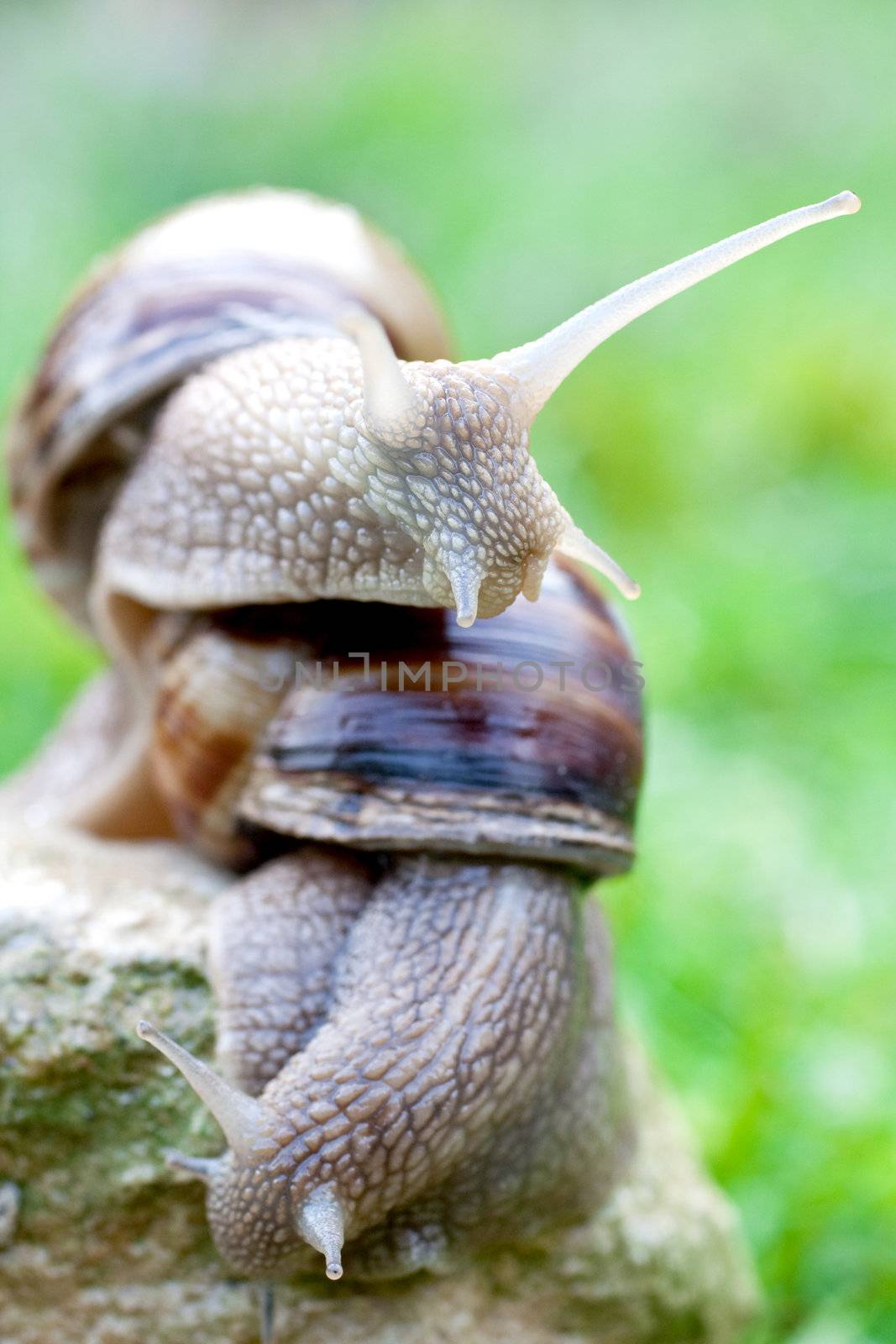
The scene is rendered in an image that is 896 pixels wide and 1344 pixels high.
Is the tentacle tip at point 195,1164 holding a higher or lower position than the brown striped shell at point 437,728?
lower

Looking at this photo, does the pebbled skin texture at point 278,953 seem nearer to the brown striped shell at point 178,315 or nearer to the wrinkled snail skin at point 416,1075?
the wrinkled snail skin at point 416,1075

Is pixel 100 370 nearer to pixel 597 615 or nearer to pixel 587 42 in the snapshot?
pixel 597 615

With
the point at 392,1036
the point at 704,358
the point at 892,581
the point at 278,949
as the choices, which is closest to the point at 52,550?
the point at 278,949

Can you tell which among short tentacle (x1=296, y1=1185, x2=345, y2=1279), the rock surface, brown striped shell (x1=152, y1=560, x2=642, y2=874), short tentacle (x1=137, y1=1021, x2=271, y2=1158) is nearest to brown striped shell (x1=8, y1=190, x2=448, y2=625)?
brown striped shell (x1=152, y1=560, x2=642, y2=874)

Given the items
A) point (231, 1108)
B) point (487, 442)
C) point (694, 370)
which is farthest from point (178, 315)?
point (694, 370)

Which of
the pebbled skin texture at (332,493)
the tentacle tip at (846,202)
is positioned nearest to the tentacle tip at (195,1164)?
the pebbled skin texture at (332,493)

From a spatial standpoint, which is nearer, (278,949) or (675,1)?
(278,949)
